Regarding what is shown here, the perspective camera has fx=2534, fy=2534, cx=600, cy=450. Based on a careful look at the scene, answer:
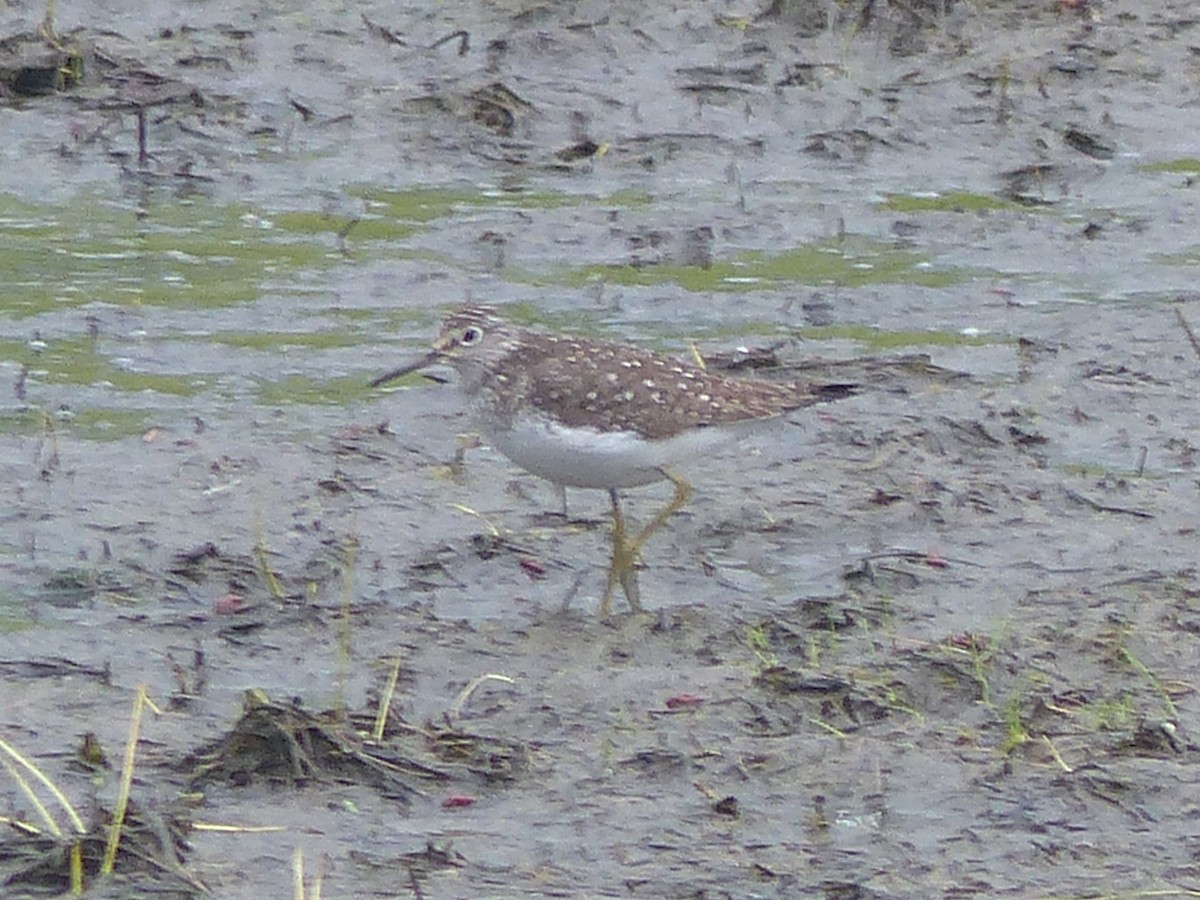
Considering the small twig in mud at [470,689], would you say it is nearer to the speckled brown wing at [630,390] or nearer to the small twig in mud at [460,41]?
the speckled brown wing at [630,390]

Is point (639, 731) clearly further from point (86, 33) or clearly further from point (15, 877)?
point (86, 33)

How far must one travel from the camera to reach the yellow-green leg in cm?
749

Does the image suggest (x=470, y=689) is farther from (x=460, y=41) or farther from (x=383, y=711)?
(x=460, y=41)

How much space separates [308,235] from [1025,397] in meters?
3.33

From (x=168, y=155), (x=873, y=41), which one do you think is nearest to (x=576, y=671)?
(x=168, y=155)

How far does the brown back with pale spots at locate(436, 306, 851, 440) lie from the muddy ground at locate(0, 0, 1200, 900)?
0.50m

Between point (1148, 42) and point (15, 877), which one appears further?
point (1148, 42)

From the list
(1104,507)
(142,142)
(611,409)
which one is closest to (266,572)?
(611,409)

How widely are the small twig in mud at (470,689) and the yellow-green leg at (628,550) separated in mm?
597

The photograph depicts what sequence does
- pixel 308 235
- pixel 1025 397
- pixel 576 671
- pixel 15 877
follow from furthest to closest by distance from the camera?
pixel 308 235, pixel 1025 397, pixel 576 671, pixel 15 877

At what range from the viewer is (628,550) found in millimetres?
7562

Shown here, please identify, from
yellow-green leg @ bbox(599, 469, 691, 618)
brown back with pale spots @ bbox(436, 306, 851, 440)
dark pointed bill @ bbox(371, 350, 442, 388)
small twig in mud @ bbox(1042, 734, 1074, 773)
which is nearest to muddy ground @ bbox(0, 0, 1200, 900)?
small twig in mud @ bbox(1042, 734, 1074, 773)

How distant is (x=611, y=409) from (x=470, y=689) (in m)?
1.20

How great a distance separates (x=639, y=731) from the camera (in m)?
6.55
